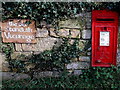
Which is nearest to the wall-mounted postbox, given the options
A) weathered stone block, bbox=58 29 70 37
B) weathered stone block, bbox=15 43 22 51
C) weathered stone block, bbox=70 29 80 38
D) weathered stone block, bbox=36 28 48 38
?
weathered stone block, bbox=70 29 80 38

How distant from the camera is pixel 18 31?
11.4ft

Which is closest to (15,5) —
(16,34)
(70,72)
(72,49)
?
(16,34)

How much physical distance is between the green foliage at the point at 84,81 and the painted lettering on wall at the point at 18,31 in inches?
31.3

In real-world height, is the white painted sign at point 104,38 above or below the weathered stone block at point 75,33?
below

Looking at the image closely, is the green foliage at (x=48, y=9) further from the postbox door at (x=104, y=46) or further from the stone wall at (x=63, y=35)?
the postbox door at (x=104, y=46)

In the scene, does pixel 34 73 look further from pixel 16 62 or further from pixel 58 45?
pixel 58 45

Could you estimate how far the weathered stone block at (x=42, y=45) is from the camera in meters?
3.52

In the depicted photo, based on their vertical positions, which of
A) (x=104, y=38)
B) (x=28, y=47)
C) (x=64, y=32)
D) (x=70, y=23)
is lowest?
(x=28, y=47)

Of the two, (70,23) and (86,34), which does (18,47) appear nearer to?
(70,23)

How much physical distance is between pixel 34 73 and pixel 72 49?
89cm

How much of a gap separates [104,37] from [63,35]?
76 cm

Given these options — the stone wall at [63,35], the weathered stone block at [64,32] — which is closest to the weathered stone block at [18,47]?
the stone wall at [63,35]

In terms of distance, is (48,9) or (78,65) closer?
(48,9)

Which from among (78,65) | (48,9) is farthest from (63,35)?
(78,65)
